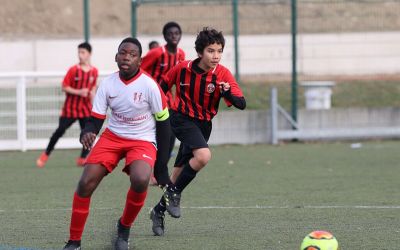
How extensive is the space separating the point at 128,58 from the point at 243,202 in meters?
3.32

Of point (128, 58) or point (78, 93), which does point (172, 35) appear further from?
point (128, 58)

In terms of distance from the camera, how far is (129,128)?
24.7 feet

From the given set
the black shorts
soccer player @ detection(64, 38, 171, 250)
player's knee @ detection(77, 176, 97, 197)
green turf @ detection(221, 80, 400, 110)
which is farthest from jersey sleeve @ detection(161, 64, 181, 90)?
green turf @ detection(221, 80, 400, 110)

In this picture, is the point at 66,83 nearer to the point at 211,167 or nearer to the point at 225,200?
the point at 211,167

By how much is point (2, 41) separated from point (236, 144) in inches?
311

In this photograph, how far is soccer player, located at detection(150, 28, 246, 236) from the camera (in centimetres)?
854

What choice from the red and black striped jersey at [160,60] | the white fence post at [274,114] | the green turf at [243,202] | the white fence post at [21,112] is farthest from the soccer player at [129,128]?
the white fence post at [274,114]

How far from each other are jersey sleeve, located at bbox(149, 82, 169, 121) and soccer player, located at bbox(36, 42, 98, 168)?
726 cm

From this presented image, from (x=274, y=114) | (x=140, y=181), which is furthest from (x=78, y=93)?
(x=140, y=181)

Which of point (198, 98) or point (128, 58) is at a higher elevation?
point (128, 58)

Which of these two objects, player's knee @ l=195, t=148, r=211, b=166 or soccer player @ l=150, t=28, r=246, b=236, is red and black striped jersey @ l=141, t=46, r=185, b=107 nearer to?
soccer player @ l=150, t=28, r=246, b=236

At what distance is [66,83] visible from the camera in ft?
48.3

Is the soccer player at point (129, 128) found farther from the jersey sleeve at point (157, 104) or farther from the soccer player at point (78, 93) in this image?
the soccer player at point (78, 93)

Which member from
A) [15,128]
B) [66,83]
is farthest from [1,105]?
[66,83]
